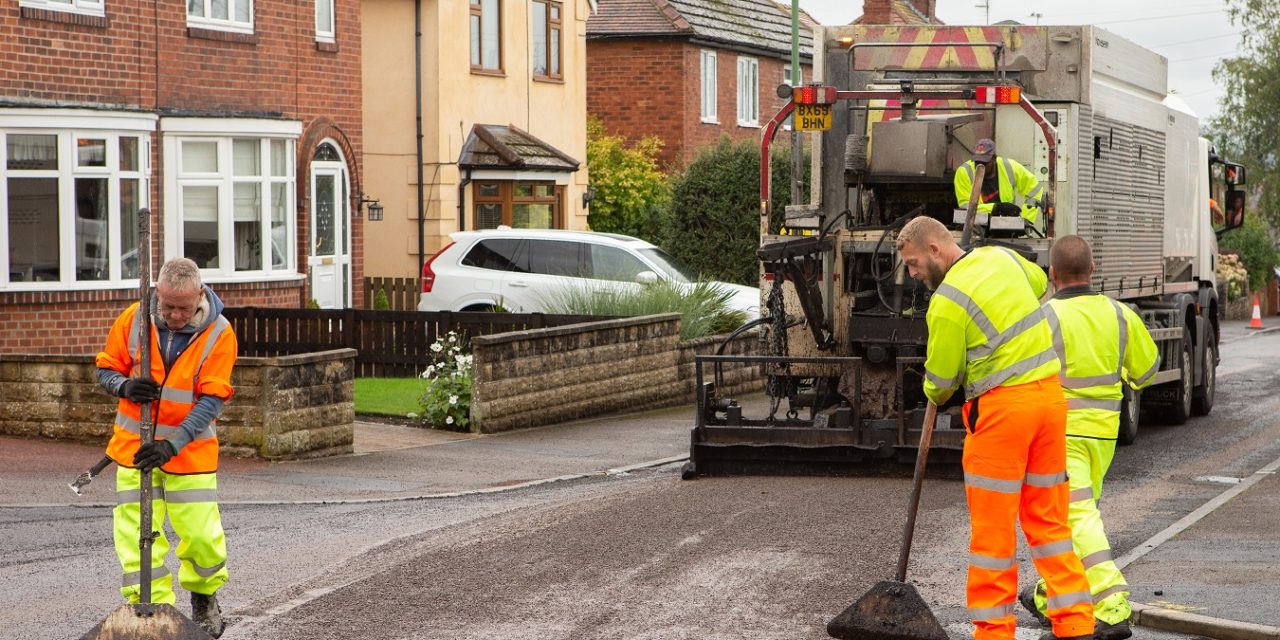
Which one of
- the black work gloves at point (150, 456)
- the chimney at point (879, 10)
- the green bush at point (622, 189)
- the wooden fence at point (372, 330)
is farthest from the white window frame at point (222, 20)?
the chimney at point (879, 10)

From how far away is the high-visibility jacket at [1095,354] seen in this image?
7.79 metres

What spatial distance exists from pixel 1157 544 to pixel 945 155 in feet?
13.5

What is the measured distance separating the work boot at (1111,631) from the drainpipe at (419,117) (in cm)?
2066

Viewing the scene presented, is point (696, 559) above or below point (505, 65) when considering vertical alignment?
below

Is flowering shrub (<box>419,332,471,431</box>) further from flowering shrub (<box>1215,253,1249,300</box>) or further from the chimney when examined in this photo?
the chimney

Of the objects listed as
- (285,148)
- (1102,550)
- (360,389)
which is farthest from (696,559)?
(285,148)

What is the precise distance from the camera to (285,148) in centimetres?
2255

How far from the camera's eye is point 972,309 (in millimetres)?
6848

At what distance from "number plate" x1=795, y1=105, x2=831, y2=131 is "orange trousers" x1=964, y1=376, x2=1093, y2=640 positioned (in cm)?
605

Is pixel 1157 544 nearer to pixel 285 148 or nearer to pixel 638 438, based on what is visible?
pixel 638 438

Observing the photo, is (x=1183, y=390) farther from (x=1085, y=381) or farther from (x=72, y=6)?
(x=72, y=6)

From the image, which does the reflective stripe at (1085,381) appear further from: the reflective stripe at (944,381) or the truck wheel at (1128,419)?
the truck wheel at (1128,419)

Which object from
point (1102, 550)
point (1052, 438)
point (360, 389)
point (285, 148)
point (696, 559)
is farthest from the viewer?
point (285, 148)

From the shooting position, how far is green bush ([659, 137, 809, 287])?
27.7 metres
